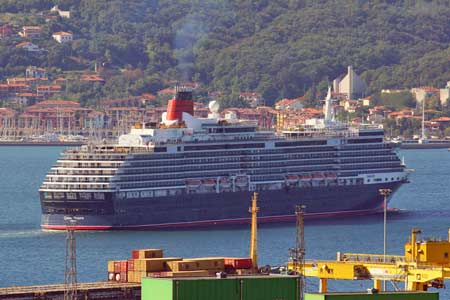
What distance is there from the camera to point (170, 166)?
301ft

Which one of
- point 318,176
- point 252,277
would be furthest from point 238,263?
point 318,176

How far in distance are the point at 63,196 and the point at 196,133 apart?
29.5 feet

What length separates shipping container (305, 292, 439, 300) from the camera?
40697mm

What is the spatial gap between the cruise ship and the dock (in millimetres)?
31210

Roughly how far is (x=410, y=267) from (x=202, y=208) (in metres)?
43.0

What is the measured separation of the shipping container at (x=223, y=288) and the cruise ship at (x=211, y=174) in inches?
1631

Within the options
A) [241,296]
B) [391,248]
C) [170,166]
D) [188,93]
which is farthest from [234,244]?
[241,296]

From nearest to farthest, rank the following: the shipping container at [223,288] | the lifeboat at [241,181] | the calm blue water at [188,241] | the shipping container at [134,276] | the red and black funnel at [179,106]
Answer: the shipping container at [223,288] → the shipping container at [134,276] → the calm blue water at [188,241] → the lifeboat at [241,181] → the red and black funnel at [179,106]

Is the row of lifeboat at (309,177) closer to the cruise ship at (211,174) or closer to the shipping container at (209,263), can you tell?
the cruise ship at (211,174)

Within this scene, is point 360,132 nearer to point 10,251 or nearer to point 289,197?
point 289,197

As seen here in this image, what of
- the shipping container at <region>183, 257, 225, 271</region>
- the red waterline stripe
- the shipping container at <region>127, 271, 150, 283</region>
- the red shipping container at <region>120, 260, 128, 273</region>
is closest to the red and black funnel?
the red waterline stripe

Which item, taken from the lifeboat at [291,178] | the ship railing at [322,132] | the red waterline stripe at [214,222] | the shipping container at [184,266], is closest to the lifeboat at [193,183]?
the red waterline stripe at [214,222]

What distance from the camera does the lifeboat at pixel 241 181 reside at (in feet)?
307

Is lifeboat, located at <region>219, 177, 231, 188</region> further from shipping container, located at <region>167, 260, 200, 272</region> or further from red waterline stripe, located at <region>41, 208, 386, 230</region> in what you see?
shipping container, located at <region>167, 260, 200, 272</region>
